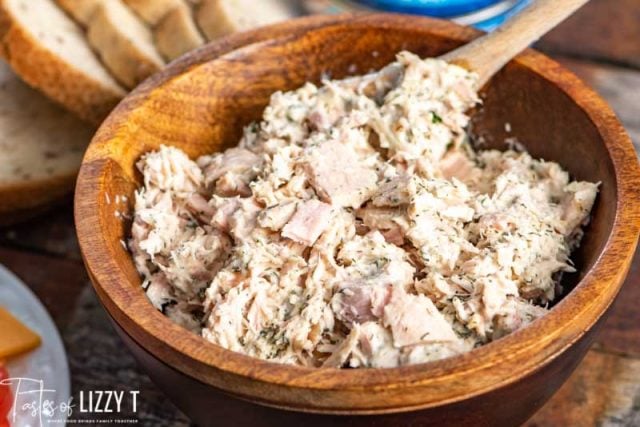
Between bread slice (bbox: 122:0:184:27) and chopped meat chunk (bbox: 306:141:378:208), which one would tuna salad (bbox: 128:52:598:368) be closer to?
chopped meat chunk (bbox: 306:141:378:208)

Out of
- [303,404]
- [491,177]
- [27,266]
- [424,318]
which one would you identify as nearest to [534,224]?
[491,177]

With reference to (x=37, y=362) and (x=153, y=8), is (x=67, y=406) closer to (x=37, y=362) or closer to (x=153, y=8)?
(x=37, y=362)

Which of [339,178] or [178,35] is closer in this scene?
[339,178]

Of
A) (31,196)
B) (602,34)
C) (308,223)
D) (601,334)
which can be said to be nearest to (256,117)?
(308,223)

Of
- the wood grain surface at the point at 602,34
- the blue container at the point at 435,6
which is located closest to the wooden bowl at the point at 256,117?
the blue container at the point at 435,6

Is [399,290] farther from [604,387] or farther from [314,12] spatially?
[314,12]

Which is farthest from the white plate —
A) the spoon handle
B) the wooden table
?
the spoon handle

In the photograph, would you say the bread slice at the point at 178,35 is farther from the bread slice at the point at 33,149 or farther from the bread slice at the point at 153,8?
the bread slice at the point at 33,149
